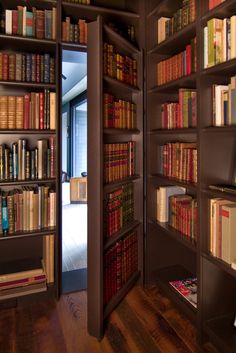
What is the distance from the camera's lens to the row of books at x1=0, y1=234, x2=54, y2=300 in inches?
86.6

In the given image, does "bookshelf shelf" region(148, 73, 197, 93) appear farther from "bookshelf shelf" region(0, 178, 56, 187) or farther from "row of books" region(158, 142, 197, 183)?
"bookshelf shelf" region(0, 178, 56, 187)

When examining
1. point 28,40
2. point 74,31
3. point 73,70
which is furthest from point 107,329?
point 73,70

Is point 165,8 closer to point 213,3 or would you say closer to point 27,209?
point 213,3

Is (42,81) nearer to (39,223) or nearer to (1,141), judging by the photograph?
(1,141)

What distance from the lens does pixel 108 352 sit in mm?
1681

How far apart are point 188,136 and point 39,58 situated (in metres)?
1.27

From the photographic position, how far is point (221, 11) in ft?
5.07

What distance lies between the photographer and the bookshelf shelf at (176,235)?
72.5 inches

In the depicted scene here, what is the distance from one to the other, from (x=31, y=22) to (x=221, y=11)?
1366 mm

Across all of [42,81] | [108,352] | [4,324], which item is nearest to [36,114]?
[42,81]

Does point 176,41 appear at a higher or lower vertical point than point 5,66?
higher

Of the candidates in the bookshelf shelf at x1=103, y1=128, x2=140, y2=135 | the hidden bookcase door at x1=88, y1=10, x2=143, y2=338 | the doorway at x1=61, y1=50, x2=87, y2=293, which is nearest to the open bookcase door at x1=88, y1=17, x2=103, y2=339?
the hidden bookcase door at x1=88, y1=10, x2=143, y2=338

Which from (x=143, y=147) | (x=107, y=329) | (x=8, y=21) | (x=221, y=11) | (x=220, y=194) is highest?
(x=8, y=21)

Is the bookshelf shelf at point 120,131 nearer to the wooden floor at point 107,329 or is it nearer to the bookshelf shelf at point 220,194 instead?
the bookshelf shelf at point 220,194
